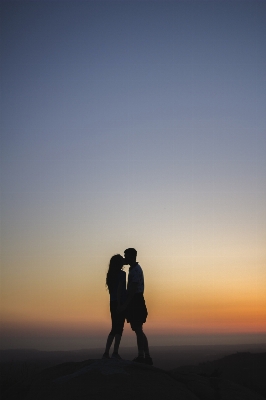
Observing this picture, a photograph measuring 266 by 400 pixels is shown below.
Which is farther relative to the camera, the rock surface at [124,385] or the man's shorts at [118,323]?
the man's shorts at [118,323]

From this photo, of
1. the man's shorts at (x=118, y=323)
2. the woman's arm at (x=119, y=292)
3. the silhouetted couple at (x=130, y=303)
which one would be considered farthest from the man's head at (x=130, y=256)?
the man's shorts at (x=118, y=323)

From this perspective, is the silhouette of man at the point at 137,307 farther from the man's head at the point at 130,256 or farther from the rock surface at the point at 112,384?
the rock surface at the point at 112,384

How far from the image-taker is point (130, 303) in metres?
9.13

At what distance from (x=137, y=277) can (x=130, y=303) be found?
0.64 m

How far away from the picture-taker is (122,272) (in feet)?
30.2

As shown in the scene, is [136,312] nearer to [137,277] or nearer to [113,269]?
[137,277]

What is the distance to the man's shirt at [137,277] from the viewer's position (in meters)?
9.00

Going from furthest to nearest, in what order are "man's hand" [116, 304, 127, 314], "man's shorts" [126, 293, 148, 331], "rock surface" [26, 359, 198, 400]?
"man's shorts" [126, 293, 148, 331], "man's hand" [116, 304, 127, 314], "rock surface" [26, 359, 198, 400]

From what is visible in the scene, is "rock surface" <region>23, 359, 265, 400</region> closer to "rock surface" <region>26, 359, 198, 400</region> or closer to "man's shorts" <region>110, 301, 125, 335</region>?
"rock surface" <region>26, 359, 198, 400</region>

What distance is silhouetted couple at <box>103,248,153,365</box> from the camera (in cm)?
902

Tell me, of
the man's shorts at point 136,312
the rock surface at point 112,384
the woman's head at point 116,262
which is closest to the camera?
the rock surface at point 112,384

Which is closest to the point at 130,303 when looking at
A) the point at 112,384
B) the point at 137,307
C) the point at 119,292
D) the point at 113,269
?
the point at 137,307

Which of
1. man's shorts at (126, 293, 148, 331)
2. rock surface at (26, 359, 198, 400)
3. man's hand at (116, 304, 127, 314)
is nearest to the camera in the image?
rock surface at (26, 359, 198, 400)

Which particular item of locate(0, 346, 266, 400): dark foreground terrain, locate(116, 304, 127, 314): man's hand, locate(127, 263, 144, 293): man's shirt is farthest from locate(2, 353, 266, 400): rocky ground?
locate(127, 263, 144, 293): man's shirt
